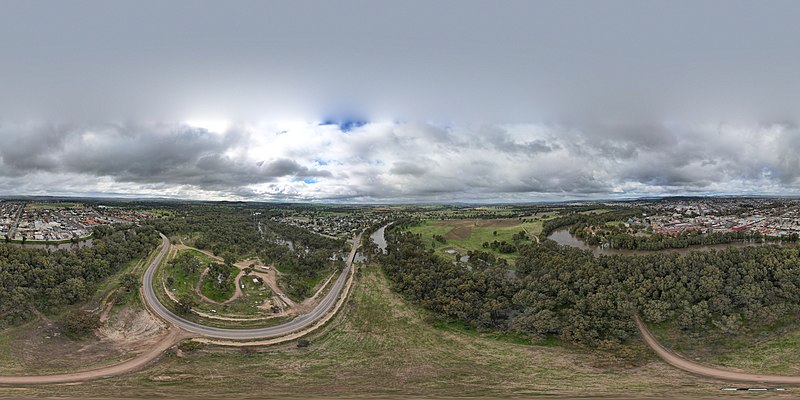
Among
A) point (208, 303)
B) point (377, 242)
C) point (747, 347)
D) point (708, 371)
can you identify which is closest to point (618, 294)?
point (747, 347)

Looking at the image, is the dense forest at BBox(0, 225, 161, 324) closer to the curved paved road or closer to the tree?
the curved paved road

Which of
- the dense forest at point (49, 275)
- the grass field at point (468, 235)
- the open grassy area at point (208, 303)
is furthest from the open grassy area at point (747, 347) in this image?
the dense forest at point (49, 275)

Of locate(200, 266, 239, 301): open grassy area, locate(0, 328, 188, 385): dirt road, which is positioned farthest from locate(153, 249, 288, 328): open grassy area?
locate(0, 328, 188, 385): dirt road

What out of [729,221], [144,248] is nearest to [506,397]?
[144,248]

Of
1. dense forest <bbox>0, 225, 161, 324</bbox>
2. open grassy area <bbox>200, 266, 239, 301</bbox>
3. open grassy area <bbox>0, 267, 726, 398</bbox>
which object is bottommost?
open grassy area <bbox>0, 267, 726, 398</bbox>

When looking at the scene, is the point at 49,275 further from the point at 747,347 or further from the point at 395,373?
the point at 747,347

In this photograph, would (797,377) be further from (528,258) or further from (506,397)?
(528,258)
